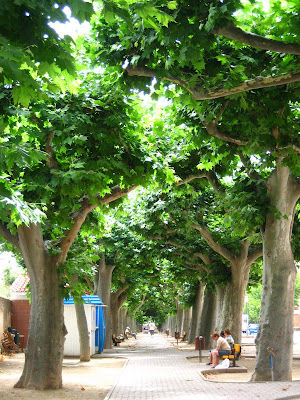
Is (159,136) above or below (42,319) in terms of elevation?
above

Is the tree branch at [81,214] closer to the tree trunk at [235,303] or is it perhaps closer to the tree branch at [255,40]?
the tree branch at [255,40]

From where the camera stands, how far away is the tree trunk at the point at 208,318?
29.8 metres

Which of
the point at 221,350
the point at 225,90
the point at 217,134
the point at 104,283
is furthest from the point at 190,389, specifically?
the point at 104,283

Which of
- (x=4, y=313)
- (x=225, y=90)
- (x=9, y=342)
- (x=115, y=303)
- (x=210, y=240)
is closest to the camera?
(x=225, y=90)

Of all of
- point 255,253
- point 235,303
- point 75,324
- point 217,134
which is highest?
point 217,134

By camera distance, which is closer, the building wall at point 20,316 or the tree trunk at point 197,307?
the building wall at point 20,316

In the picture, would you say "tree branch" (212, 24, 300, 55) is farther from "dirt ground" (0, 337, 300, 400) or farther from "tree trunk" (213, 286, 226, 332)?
"tree trunk" (213, 286, 226, 332)

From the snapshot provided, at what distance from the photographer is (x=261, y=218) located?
41.3 ft

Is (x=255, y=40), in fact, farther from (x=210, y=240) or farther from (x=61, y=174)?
(x=210, y=240)

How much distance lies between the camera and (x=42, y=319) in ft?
40.9

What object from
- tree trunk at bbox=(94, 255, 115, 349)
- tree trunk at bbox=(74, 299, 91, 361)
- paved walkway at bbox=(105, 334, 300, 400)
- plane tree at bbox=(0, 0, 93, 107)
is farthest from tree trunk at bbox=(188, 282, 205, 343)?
plane tree at bbox=(0, 0, 93, 107)

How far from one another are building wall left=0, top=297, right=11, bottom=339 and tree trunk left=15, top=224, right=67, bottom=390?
15.0 metres

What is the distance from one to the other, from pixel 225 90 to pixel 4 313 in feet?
73.2

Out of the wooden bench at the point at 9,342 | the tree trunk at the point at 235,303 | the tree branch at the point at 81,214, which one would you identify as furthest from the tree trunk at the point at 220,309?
the tree branch at the point at 81,214
